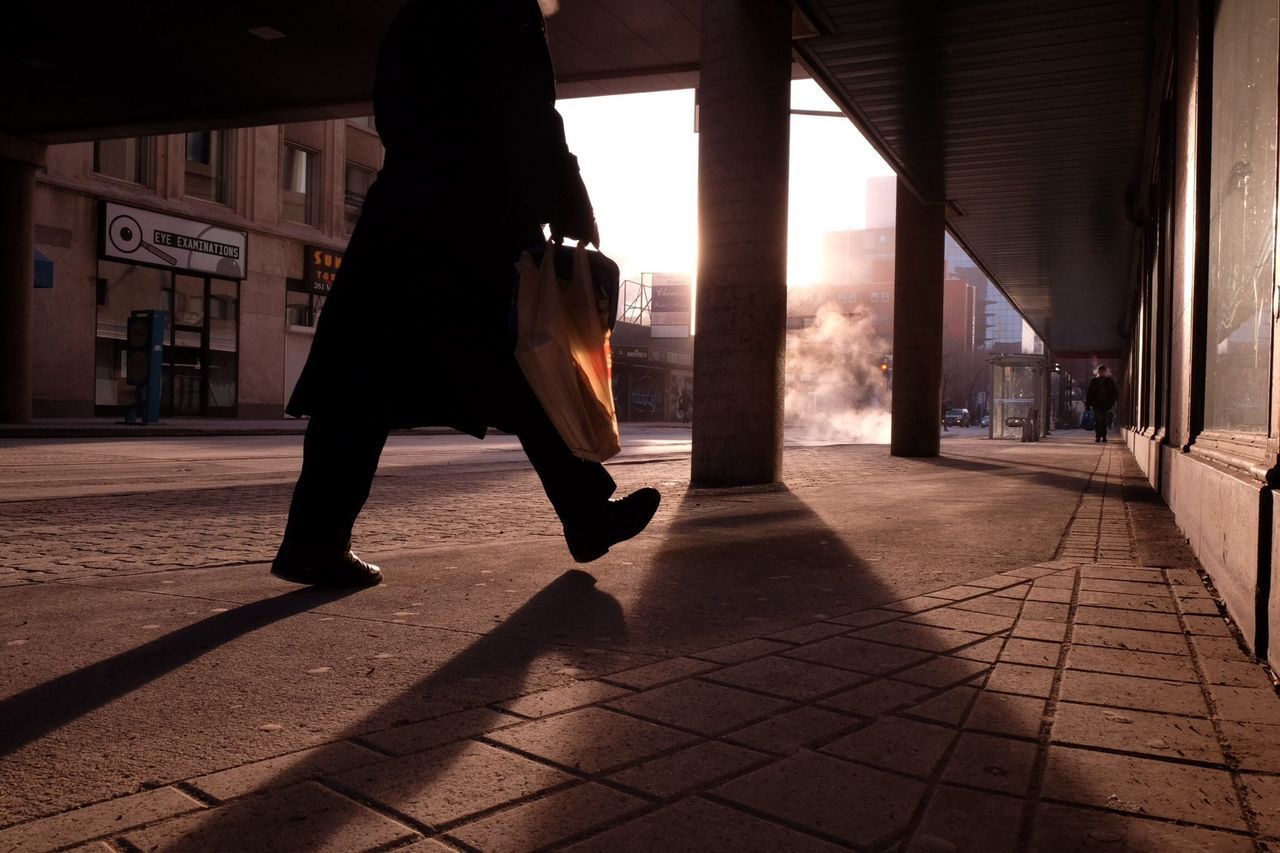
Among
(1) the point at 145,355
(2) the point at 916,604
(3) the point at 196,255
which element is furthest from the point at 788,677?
(3) the point at 196,255

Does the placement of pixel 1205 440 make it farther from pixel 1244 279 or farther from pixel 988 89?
pixel 988 89

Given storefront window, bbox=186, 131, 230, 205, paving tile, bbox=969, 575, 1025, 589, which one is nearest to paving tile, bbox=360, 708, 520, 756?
paving tile, bbox=969, 575, 1025, 589

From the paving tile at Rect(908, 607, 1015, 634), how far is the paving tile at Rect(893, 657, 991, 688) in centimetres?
38

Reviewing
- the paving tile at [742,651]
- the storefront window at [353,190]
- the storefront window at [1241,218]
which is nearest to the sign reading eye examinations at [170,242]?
the storefront window at [353,190]

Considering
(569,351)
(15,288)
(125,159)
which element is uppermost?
(125,159)

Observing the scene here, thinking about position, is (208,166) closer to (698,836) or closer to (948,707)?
(948,707)

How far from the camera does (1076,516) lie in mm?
6109

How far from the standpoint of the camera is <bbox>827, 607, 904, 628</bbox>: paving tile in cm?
289

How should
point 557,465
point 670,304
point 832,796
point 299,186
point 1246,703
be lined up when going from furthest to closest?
1. point 670,304
2. point 299,186
3. point 557,465
4. point 1246,703
5. point 832,796

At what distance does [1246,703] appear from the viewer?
2.15m

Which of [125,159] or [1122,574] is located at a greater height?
[125,159]

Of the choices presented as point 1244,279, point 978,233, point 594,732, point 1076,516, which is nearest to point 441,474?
point 1076,516

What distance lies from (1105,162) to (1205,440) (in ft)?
37.4

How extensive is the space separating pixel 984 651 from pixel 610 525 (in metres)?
1.30
